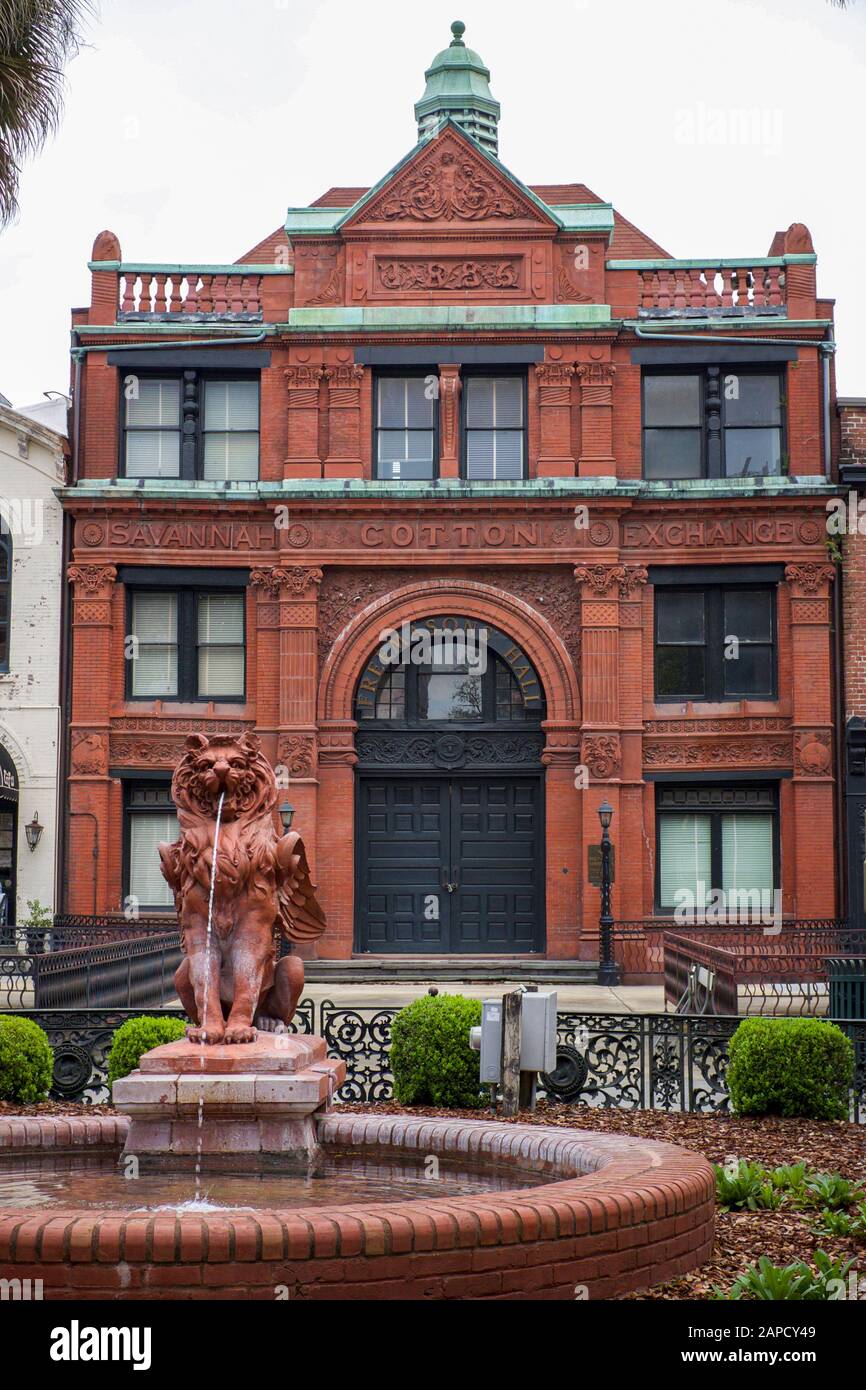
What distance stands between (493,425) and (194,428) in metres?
5.87

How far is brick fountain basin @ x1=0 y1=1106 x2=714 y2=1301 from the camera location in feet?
21.7

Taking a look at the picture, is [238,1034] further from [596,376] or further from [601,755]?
[596,376]

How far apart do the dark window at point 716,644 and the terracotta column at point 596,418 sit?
108 inches

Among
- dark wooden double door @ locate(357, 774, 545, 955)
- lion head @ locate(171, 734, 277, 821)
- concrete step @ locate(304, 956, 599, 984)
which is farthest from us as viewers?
dark wooden double door @ locate(357, 774, 545, 955)

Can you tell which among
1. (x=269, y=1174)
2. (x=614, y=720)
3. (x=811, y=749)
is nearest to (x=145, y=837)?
(x=614, y=720)

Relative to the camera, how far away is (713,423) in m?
32.8

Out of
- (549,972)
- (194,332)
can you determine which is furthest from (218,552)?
(549,972)

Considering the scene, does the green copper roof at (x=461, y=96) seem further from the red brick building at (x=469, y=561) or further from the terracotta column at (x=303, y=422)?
the terracotta column at (x=303, y=422)

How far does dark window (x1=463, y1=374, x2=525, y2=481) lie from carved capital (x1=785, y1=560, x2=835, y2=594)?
565 cm

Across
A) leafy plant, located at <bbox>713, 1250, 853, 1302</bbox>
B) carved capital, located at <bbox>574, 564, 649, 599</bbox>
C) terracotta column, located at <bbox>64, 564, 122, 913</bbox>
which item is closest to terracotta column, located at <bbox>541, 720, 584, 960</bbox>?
carved capital, located at <bbox>574, 564, 649, 599</bbox>

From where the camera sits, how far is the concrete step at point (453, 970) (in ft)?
99.7

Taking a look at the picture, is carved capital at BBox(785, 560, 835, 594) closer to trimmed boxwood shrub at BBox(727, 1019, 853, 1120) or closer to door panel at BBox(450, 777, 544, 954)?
door panel at BBox(450, 777, 544, 954)

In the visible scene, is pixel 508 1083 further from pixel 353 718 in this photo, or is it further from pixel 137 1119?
pixel 353 718

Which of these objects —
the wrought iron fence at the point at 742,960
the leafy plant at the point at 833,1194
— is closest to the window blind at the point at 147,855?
the wrought iron fence at the point at 742,960
